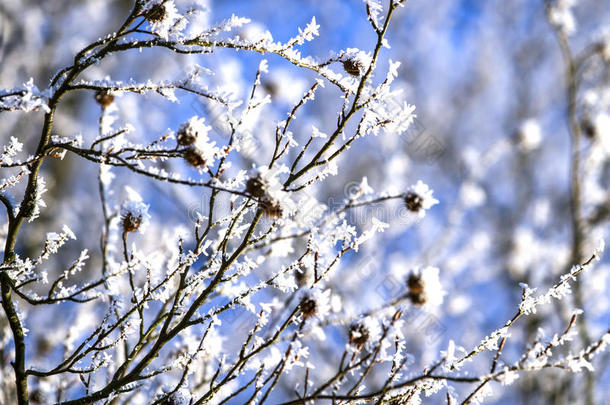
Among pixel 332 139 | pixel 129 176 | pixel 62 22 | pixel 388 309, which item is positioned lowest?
pixel 388 309

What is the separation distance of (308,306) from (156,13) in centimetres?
88

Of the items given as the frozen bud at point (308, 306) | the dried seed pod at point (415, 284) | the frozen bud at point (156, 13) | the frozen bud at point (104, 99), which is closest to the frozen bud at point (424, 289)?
the dried seed pod at point (415, 284)

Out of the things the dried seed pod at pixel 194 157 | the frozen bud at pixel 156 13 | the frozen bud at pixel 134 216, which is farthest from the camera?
the frozen bud at pixel 134 216

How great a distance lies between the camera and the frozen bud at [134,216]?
1375mm

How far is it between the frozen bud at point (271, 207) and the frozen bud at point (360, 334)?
41 centimetres

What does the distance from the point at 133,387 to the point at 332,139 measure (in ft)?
2.75

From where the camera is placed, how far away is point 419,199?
129 centimetres

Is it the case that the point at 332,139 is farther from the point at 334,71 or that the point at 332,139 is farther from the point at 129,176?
the point at 129,176

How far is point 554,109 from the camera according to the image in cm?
884

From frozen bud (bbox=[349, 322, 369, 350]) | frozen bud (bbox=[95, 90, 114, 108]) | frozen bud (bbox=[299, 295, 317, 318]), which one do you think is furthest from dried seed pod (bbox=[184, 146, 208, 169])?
frozen bud (bbox=[95, 90, 114, 108])

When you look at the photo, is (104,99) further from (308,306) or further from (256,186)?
(308,306)

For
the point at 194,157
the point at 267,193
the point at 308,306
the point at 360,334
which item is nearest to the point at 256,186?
the point at 267,193

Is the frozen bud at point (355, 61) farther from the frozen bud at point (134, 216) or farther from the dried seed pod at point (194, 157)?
the frozen bud at point (134, 216)

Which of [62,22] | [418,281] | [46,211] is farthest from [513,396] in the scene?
[62,22]
